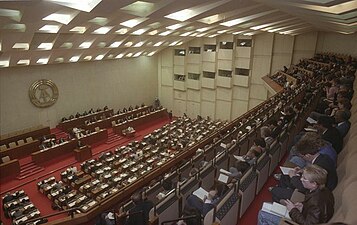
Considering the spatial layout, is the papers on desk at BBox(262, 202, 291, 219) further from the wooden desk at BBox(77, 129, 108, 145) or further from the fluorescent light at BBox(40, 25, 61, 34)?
the wooden desk at BBox(77, 129, 108, 145)

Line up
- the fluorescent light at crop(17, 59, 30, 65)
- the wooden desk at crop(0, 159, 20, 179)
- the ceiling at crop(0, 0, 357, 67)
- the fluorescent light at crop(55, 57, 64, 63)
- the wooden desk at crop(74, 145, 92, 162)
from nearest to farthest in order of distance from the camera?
the ceiling at crop(0, 0, 357, 67) → the wooden desk at crop(0, 159, 20, 179) → the wooden desk at crop(74, 145, 92, 162) → the fluorescent light at crop(17, 59, 30, 65) → the fluorescent light at crop(55, 57, 64, 63)

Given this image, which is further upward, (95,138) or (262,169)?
(262,169)

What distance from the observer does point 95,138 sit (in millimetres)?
14445

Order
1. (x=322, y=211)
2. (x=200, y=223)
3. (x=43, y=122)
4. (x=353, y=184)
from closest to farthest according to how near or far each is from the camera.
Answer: (x=322, y=211) < (x=353, y=184) < (x=200, y=223) < (x=43, y=122)

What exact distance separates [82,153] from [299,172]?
10879mm

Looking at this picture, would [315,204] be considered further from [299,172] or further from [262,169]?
[262,169]

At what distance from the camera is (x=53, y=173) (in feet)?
37.3

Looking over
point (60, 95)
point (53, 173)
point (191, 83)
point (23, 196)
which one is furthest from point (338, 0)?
point (191, 83)

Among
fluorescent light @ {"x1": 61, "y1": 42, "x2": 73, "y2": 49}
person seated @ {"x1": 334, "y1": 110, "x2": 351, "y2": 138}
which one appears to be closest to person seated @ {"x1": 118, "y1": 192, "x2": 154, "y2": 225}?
person seated @ {"x1": 334, "y1": 110, "x2": 351, "y2": 138}

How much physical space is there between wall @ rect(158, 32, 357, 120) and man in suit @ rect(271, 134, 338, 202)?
559 inches

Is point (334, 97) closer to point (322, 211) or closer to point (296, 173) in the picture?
point (296, 173)

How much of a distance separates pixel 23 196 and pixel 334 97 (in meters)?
10.3

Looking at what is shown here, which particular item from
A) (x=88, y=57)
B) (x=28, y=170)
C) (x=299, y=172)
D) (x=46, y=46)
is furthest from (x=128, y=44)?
(x=299, y=172)

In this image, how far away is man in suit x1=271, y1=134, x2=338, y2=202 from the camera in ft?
10.4
